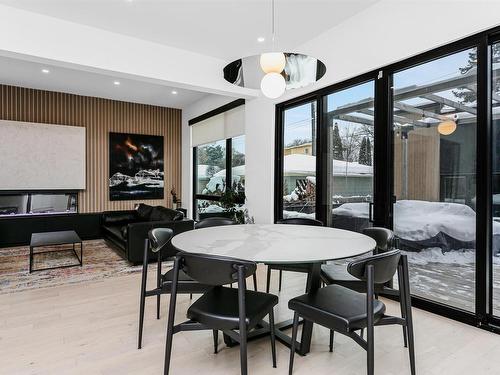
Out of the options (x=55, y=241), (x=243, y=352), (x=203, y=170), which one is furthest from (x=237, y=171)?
(x=243, y=352)

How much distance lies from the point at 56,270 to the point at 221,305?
3434 mm

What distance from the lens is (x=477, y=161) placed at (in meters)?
2.59

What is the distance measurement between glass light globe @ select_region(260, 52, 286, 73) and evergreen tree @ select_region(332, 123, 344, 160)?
191 centimetres

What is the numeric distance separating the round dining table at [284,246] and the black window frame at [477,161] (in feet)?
3.40

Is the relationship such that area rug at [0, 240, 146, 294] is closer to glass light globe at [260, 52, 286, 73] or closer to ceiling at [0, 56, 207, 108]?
ceiling at [0, 56, 207, 108]

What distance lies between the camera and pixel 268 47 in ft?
14.4

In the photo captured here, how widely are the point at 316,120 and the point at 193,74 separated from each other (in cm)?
193

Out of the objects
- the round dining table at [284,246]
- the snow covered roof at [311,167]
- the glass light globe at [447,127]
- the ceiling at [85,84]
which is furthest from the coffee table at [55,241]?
the glass light globe at [447,127]

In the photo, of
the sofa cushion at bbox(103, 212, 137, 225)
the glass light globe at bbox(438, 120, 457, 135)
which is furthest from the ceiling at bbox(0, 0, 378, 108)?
the sofa cushion at bbox(103, 212, 137, 225)

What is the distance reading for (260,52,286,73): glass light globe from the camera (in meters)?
2.21

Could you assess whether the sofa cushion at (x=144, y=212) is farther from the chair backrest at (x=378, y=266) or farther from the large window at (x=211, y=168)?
the chair backrest at (x=378, y=266)

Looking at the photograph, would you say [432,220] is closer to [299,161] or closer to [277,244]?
[277,244]

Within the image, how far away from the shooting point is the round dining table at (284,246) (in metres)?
1.84

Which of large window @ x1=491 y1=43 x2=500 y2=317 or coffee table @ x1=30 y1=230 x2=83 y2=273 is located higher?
large window @ x1=491 y1=43 x2=500 y2=317
